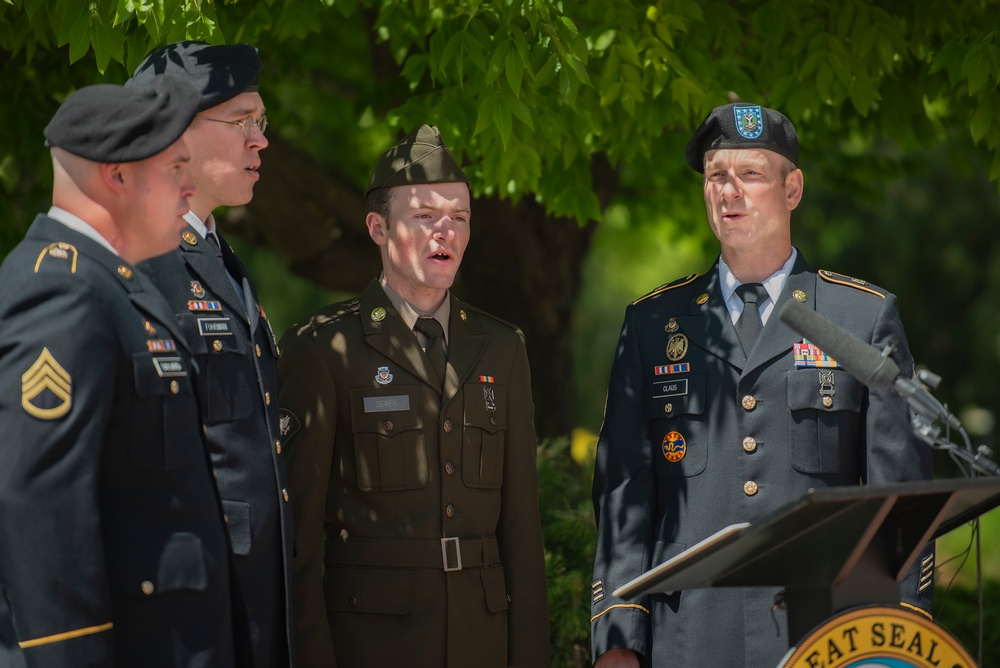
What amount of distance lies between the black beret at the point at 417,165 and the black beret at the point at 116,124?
1.30 m

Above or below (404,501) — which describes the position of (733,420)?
above

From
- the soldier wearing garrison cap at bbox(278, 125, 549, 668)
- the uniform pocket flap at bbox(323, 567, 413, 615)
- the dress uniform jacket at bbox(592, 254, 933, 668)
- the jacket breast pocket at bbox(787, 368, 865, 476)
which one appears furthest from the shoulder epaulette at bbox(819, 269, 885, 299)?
the uniform pocket flap at bbox(323, 567, 413, 615)

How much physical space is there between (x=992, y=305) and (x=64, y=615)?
14.6 meters

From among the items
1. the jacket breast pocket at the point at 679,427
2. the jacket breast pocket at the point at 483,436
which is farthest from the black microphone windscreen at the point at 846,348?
the jacket breast pocket at the point at 483,436

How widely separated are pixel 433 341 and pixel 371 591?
2.67 ft

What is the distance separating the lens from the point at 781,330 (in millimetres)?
3877

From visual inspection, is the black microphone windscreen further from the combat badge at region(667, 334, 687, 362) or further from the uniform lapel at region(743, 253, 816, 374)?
the combat badge at region(667, 334, 687, 362)

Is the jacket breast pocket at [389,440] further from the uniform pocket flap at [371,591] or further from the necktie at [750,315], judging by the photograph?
the necktie at [750,315]

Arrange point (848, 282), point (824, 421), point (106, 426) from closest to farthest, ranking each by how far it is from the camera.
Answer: point (106, 426), point (824, 421), point (848, 282)

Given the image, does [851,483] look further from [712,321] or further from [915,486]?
[915,486]

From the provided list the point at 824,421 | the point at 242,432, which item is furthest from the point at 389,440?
the point at 824,421

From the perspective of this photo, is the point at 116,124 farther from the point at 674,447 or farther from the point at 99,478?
the point at 674,447

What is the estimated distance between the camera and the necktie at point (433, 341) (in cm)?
410

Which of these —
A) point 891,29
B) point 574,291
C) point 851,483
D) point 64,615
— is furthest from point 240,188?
point 574,291
